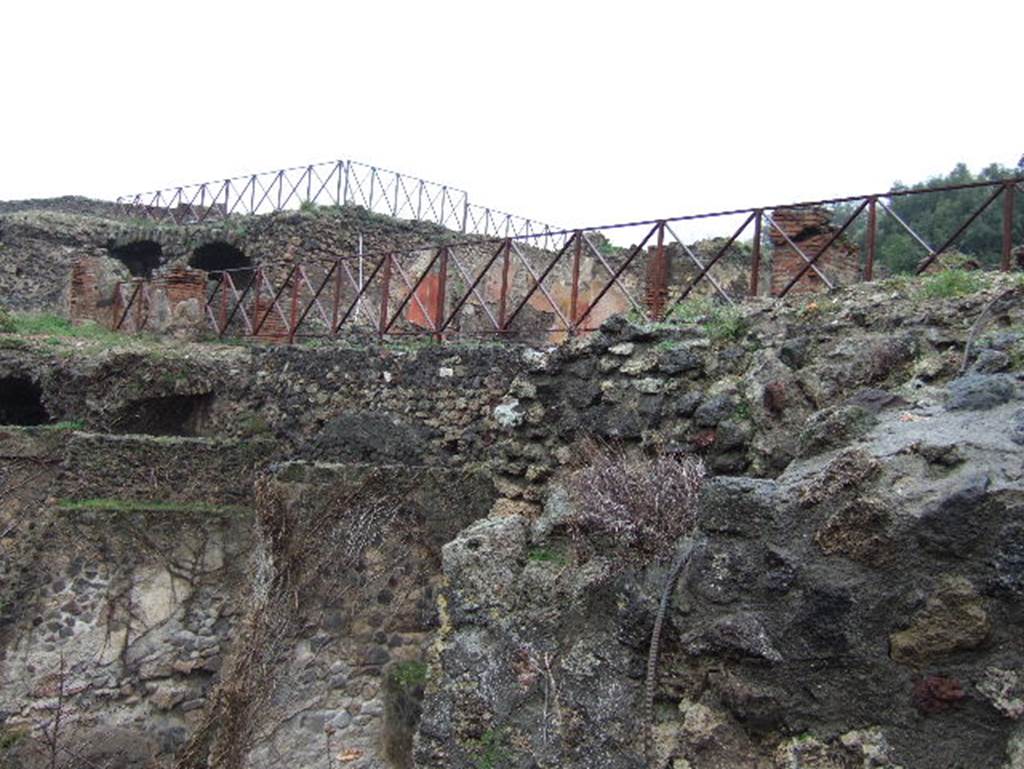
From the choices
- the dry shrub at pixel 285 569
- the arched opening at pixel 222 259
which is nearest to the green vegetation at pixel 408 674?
the dry shrub at pixel 285 569

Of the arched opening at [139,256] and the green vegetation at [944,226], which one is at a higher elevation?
the green vegetation at [944,226]

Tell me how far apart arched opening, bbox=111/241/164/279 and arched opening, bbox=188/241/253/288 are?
5.26 feet

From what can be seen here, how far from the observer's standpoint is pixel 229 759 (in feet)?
21.3

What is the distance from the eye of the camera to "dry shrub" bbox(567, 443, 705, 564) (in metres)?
3.50

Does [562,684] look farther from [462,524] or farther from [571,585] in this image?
[462,524]

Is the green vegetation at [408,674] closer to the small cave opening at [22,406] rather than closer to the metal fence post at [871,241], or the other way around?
the metal fence post at [871,241]

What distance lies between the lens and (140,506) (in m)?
8.12

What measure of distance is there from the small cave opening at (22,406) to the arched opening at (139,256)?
8403 mm

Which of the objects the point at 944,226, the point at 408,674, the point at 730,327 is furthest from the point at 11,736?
the point at 944,226

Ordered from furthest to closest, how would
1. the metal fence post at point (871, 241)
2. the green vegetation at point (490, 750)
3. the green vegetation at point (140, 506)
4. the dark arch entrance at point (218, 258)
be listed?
the dark arch entrance at point (218, 258)
the green vegetation at point (140, 506)
the metal fence post at point (871, 241)
the green vegetation at point (490, 750)

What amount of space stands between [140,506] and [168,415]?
A: 10.1 ft

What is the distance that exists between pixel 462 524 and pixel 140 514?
2.65 meters

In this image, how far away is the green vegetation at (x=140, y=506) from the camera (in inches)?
314

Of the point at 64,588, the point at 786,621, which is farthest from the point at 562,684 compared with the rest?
the point at 64,588
